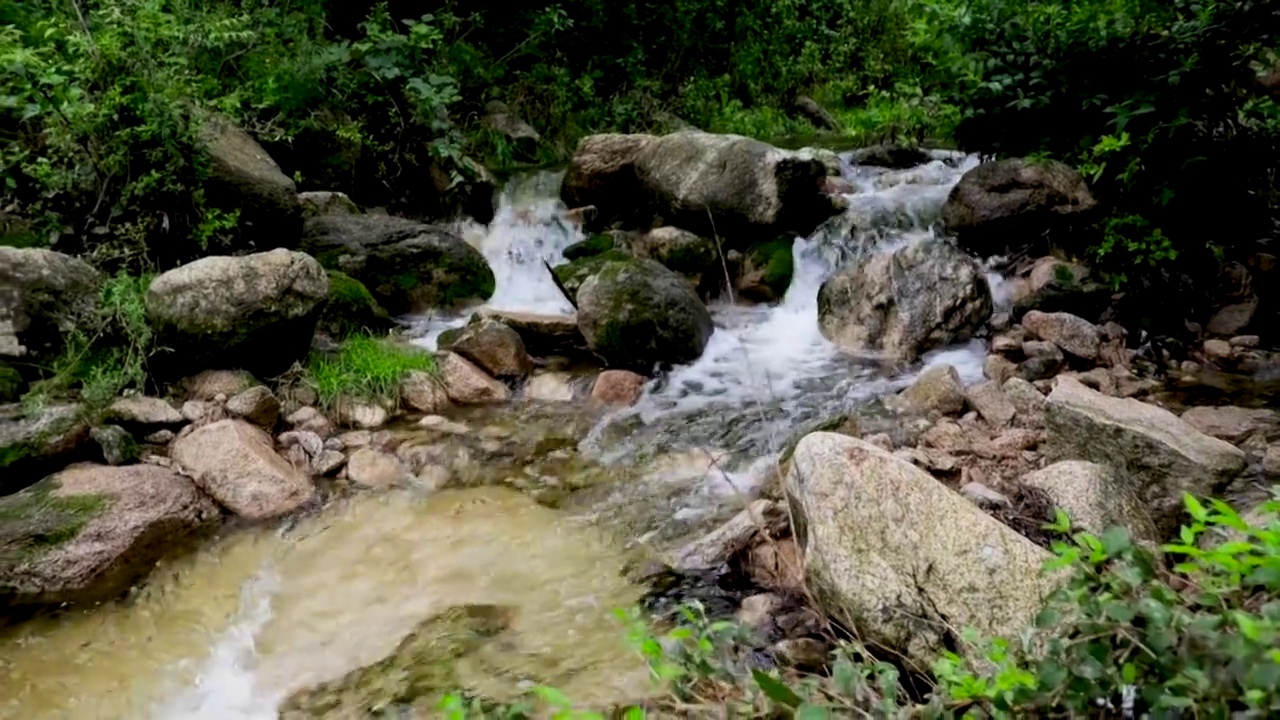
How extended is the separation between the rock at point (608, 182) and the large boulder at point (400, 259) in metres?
1.77

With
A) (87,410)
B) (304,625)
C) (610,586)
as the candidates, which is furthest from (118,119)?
(610,586)

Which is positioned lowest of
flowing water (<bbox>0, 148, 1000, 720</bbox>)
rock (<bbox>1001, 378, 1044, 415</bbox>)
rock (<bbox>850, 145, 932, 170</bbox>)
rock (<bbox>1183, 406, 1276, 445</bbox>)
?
flowing water (<bbox>0, 148, 1000, 720</bbox>)

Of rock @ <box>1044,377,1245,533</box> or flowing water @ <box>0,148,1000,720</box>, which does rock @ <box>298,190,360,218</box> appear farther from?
rock @ <box>1044,377,1245,533</box>

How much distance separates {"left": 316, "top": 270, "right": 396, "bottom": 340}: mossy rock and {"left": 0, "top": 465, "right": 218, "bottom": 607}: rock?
219cm

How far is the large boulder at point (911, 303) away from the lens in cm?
646

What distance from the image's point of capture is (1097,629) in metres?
1.52

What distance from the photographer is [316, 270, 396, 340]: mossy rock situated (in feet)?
20.7

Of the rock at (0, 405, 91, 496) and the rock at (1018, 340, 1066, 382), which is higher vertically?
the rock at (0, 405, 91, 496)

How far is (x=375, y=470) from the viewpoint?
191 inches

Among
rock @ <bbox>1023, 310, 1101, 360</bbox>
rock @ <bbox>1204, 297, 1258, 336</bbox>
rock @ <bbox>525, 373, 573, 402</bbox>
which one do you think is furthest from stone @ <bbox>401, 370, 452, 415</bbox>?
rock @ <bbox>1204, 297, 1258, 336</bbox>

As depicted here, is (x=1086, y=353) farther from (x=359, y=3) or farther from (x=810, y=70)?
(x=810, y=70)

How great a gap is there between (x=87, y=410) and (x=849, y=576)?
419 centimetres

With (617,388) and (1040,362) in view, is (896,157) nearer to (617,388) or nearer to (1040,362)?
(1040,362)

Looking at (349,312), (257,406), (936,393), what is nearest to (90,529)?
(257,406)
